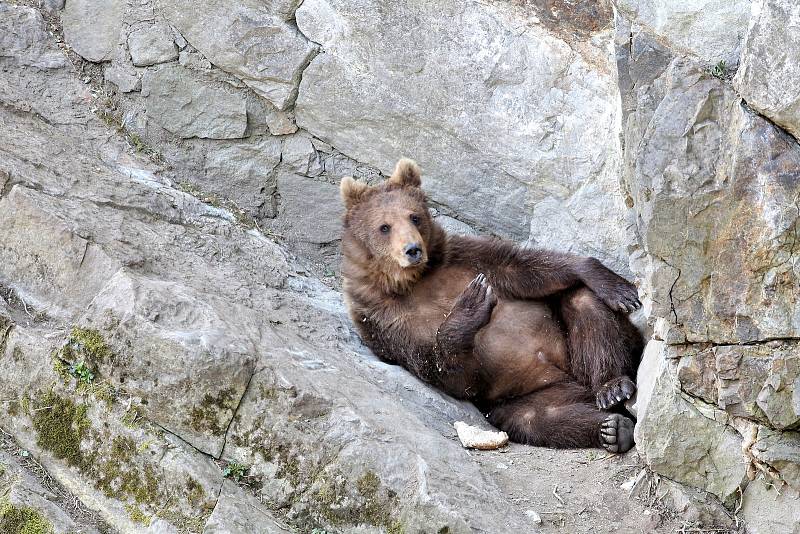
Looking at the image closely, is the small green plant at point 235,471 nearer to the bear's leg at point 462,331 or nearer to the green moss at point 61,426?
the green moss at point 61,426

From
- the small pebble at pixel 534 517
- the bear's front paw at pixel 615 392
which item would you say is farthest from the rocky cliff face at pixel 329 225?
the bear's front paw at pixel 615 392

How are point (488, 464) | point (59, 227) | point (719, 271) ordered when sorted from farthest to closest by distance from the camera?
point (59, 227), point (488, 464), point (719, 271)

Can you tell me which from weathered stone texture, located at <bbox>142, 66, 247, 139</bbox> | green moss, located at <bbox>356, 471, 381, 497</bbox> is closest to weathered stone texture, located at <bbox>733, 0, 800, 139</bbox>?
green moss, located at <bbox>356, 471, 381, 497</bbox>

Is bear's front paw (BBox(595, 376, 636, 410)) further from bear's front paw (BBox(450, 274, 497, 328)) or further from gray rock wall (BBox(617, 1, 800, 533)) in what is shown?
gray rock wall (BBox(617, 1, 800, 533))

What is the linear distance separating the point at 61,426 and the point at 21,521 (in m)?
0.63

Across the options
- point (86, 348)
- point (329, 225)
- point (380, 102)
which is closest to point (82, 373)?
point (86, 348)

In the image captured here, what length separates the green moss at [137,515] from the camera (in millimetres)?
4875

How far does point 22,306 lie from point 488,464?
3.12m

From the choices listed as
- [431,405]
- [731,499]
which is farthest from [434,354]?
[731,499]

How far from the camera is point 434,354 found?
22.6 feet

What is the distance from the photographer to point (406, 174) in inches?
298

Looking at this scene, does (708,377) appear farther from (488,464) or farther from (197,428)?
(197,428)

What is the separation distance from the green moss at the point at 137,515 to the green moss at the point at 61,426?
1.41 feet

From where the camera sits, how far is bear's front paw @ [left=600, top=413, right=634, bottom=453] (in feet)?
19.5
